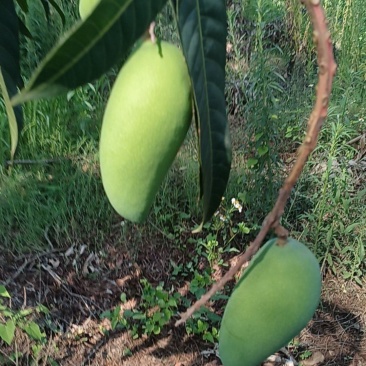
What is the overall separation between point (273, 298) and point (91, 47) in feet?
1.03

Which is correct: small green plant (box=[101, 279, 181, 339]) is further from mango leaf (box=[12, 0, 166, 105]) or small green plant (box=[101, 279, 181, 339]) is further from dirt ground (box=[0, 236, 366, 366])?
mango leaf (box=[12, 0, 166, 105])

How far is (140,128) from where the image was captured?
0.51m

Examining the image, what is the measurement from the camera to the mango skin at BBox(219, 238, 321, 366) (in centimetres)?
58

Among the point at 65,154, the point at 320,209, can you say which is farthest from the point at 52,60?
the point at 65,154

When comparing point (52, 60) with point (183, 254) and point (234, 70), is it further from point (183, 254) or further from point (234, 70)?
point (234, 70)

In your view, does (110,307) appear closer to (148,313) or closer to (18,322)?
(148,313)

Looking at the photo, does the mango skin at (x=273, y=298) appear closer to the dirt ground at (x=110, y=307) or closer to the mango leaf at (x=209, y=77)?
the mango leaf at (x=209, y=77)

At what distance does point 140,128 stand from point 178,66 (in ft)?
0.21

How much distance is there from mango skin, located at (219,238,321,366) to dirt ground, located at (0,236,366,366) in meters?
1.39

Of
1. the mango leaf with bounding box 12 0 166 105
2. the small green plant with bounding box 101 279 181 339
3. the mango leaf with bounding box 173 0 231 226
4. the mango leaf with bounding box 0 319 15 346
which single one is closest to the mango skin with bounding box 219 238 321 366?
the mango leaf with bounding box 173 0 231 226

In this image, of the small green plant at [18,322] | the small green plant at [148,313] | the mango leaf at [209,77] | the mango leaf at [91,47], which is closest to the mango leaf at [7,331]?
the small green plant at [18,322]

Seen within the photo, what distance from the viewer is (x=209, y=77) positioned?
52 cm

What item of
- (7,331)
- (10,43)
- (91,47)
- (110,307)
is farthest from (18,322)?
(91,47)

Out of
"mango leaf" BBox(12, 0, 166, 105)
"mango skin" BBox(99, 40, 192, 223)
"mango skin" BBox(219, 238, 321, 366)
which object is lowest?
"mango skin" BBox(219, 238, 321, 366)
